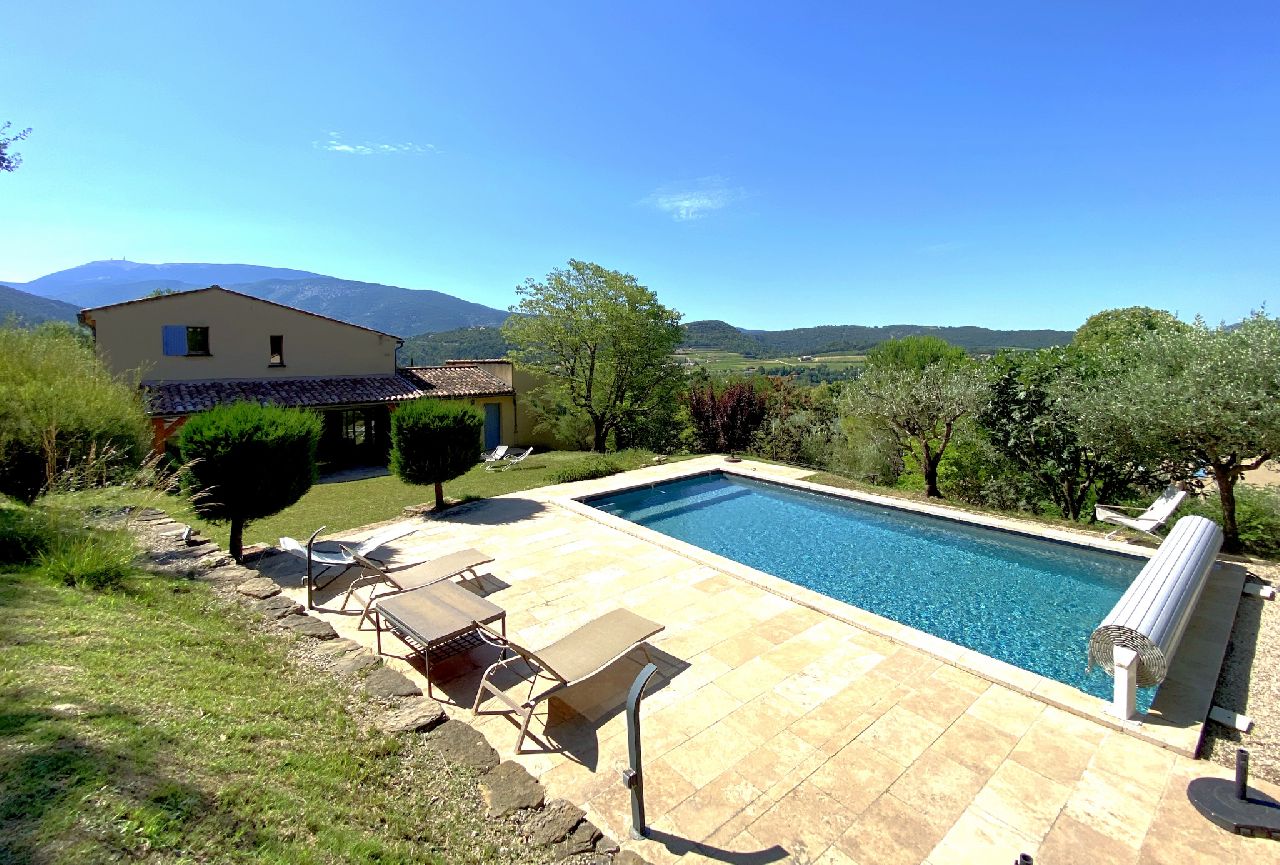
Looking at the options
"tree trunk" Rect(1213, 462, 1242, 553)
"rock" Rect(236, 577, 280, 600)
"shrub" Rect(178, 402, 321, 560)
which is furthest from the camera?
"tree trunk" Rect(1213, 462, 1242, 553)

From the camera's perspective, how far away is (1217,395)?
26.6 feet

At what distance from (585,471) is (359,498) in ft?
19.5

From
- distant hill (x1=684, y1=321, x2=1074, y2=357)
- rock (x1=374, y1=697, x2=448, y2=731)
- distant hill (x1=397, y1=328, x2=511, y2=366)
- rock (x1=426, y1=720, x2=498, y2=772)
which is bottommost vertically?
rock (x1=426, y1=720, x2=498, y2=772)

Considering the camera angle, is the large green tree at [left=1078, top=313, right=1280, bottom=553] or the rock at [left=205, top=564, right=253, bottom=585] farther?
the large green tree at [left=1078, top=313, right=1280, bottom=553]

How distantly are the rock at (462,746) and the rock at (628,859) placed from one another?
1.06 m

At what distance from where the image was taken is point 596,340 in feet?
71.1

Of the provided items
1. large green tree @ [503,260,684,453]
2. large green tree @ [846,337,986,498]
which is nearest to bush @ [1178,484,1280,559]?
large green tree @ [846,337,986,498]

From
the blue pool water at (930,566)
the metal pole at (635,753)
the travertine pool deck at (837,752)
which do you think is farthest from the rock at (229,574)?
the blue pool water at (930,566)

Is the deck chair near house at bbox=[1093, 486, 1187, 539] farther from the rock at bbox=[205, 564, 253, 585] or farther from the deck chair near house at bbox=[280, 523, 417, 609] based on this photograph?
the rock at bbox=[205, 564, 253, 585]

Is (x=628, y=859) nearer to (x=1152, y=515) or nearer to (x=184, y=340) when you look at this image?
(x=1152, y=515)

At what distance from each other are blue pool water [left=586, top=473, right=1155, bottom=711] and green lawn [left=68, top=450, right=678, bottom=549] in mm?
3272

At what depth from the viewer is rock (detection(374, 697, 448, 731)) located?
3775 millimetres

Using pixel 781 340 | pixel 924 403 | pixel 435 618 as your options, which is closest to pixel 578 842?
pixel 435 618

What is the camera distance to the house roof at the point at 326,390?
15.8 m
